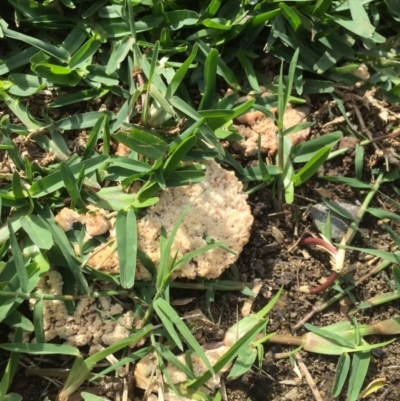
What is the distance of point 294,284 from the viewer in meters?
1.95

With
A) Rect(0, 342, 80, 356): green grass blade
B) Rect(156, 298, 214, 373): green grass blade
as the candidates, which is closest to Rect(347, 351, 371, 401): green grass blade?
Rect(156, 298, 214, 373): green grass blade

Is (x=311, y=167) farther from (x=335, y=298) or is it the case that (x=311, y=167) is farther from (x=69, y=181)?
(x=69, y=181)

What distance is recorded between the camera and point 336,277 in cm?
193

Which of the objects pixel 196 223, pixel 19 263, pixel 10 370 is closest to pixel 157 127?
pixel 196 223

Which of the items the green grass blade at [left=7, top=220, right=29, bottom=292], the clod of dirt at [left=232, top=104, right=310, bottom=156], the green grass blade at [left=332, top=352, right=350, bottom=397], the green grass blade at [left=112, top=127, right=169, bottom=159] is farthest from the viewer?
the clod of dirt at [left=232, top=104, right=310, bottom=156]

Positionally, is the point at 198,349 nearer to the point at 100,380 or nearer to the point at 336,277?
the point at 100,380

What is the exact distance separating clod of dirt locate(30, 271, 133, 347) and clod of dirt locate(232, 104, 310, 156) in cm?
70

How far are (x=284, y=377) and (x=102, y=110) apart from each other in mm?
1082

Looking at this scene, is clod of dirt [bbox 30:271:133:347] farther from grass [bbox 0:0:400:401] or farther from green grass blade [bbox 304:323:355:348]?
green grass blade [bbox 304:323:355:348]

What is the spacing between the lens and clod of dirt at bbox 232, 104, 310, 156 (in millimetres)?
1993

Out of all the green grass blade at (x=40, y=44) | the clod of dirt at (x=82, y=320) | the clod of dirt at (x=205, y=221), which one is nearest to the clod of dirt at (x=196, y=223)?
the clod of dirt at (x=205, y=221)

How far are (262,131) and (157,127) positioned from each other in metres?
0.38

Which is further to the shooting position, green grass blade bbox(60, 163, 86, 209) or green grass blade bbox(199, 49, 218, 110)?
green grass blade bbox(199, 49, 218, 110)

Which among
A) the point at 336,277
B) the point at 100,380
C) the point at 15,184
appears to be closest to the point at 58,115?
the point at 15,184
